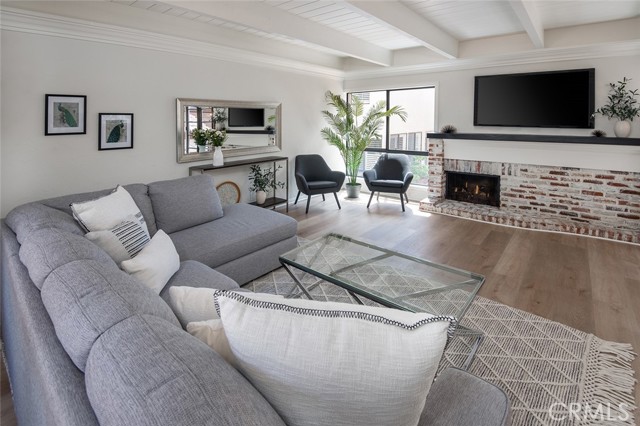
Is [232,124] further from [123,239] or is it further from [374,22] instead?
[123,239]

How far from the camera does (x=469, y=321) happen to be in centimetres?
259

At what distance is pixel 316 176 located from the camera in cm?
602

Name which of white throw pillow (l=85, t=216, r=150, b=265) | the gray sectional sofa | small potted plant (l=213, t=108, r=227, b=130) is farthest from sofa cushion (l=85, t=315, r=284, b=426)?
small potted plant (l=213, t=108, r=227, b=130)

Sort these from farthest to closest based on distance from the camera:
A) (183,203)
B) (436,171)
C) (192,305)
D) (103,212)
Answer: (436,171) < (183,203) < (103,212) < (192,305)

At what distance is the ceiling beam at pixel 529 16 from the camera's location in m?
3.10

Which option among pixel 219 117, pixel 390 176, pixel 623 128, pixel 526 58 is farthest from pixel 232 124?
pixel 623 128

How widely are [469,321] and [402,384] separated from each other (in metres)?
2.06

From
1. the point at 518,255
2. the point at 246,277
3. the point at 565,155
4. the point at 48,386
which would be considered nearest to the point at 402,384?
the point at 48,386

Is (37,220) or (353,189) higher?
(353,189)

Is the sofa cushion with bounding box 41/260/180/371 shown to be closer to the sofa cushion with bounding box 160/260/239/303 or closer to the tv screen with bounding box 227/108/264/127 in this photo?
the sofa cushion with bounding box 160/260/239/303

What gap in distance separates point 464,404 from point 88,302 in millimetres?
1138

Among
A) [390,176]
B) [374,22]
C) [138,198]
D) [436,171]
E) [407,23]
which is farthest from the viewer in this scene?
[390,176]

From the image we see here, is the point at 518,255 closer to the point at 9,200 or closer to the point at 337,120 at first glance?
the point at 337,120

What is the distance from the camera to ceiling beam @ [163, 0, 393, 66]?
3282mm
